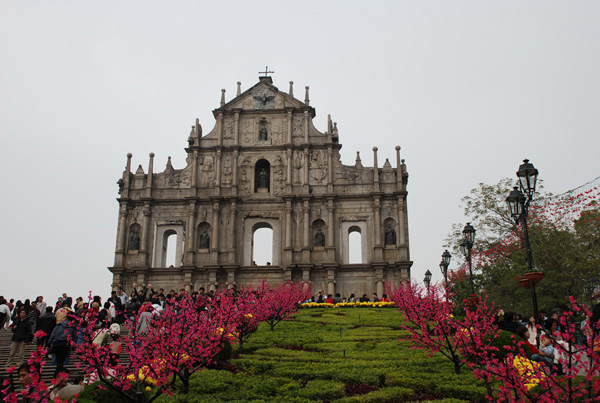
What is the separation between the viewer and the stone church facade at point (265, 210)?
39.2 metres

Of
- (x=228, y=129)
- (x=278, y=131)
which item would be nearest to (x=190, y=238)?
(x=228, y=129)

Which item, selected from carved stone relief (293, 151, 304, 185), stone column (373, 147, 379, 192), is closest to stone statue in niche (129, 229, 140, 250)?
carved stone relief (293, 151, 304, 185)

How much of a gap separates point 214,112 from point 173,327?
109 feet

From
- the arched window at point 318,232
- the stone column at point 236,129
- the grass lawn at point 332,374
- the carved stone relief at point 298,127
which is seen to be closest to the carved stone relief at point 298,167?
the carved stone relief at point 298,127

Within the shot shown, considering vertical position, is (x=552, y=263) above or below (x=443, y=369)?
above

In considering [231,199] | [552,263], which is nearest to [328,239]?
[231,199]

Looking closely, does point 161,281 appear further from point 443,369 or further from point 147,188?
point 443,369

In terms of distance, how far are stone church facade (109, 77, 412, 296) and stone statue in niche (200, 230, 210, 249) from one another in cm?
7

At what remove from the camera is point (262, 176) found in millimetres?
42469

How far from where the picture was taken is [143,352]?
1139 centimetres

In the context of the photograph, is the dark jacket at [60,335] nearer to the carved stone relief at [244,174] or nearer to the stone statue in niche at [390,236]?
the stone statue in niche at [390,236]

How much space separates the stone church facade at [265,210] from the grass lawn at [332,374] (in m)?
18.0

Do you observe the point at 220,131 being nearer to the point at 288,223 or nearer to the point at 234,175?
the point at 234,175

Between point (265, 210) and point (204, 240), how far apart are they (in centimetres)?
459
